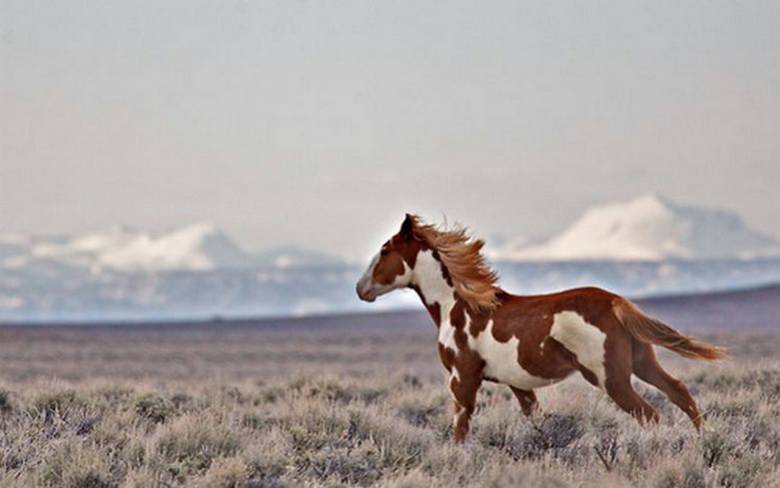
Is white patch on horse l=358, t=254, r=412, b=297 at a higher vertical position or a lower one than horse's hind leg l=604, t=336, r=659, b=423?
higher

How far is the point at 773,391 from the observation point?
39.9ft

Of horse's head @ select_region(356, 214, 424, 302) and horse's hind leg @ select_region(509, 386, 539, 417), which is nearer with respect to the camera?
horse's hind leg @ select_region(509, 386, 539, 417)

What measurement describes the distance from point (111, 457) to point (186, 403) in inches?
152

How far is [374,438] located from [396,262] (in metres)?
1.49

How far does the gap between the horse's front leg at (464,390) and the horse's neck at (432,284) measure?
635mm

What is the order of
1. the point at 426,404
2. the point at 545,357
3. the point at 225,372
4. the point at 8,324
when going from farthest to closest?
the point at 8,324, the point at 225,372, the point at 426,404, the point at 545,357

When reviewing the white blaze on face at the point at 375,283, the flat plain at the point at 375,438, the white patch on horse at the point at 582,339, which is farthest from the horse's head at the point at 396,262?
the white patch on horse at the point at 582,339

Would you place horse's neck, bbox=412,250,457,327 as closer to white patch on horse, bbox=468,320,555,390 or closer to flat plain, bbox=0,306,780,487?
white patch on horse, bbox=468,320,555,390

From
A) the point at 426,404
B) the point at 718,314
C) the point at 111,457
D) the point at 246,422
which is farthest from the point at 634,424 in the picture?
the point at 718,314

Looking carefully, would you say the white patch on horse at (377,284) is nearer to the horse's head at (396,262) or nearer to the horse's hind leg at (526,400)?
the horse's head at (396,262)

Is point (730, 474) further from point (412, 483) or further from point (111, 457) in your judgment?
point (111, 457)

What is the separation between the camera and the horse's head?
9789 mm

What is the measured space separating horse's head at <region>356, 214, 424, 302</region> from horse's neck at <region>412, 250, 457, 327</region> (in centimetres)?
7

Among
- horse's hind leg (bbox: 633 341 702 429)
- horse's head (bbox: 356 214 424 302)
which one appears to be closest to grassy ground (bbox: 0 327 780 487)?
horse's hind leg (bbox: 633 341 702 429)
